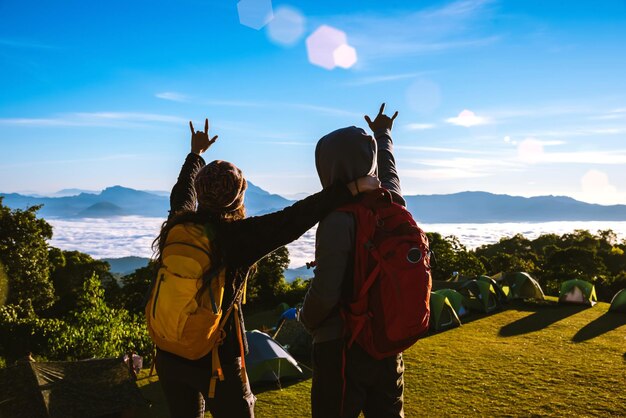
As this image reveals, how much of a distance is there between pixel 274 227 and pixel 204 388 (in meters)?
0.90

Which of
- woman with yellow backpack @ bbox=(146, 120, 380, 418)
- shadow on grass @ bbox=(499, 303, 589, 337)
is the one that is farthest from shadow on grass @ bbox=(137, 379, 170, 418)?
shadow on grass @ bbox=(499, 303, 589, 337)

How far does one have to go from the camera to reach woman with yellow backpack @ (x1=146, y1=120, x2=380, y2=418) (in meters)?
2.18

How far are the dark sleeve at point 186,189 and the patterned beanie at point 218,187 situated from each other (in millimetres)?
359

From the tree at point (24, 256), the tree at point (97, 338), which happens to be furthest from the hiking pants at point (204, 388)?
the tree at point (24, 256)

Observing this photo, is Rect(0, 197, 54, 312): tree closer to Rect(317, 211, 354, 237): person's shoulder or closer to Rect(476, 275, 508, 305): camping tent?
Rect(476, 275, 508, 305): camping tent

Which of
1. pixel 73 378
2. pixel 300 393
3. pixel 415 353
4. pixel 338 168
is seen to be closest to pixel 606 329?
pixel 415 353

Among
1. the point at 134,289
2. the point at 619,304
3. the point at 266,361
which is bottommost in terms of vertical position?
the point at 134,289

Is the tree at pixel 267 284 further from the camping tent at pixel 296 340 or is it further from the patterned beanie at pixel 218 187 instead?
the patterned beanie at pixel 218 187

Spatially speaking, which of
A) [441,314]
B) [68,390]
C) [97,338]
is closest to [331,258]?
[68,390]

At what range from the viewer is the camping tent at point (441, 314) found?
1694 centimetres

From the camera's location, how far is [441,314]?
683 inches

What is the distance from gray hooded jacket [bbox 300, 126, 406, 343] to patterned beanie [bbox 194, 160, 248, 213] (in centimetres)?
44

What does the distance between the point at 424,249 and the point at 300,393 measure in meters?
9.42

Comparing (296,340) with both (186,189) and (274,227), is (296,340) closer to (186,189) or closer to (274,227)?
(186,189)
